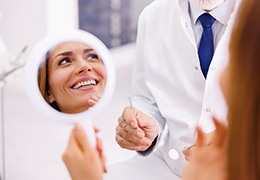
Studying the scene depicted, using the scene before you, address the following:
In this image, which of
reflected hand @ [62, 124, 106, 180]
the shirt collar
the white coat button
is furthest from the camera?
the white coat button

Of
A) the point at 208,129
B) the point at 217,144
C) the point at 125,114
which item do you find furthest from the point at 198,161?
the point at 125,114

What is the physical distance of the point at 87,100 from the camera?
0.64m

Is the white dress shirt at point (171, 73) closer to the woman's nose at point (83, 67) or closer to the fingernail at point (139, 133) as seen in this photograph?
the fingernail at point (139, 133)

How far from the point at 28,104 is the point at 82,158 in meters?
0.54

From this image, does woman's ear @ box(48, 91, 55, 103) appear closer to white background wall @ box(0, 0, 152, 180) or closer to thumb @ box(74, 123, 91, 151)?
thumb @ box(74, 123, 91, 151)

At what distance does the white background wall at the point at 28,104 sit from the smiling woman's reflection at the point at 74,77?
359 mm

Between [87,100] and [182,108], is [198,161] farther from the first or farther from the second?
[182,108]

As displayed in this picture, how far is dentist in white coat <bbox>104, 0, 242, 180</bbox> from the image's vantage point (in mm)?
791

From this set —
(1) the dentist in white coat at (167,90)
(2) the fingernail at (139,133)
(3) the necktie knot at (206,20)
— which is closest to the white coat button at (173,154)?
(1) the dentist in white coat at (167,90)

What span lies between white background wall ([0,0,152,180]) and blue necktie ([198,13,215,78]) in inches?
9.6

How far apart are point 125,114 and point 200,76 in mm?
146

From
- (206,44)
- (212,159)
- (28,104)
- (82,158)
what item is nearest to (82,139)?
(82,158)

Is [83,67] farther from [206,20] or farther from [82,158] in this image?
[206,20]

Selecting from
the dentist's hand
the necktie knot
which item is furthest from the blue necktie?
the dentist's hand
